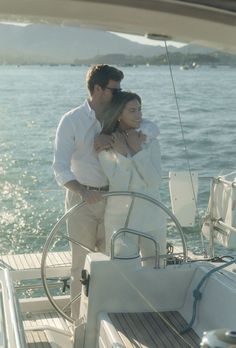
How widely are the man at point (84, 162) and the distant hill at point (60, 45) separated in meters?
0.75

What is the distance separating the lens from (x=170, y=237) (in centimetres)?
228

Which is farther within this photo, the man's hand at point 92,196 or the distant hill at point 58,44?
the man's hand at point 92,196

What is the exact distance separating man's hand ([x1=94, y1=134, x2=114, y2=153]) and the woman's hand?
76mm

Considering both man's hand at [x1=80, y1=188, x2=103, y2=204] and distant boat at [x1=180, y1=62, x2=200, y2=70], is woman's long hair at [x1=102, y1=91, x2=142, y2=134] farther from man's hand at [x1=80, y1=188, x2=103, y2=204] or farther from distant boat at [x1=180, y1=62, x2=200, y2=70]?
distant boat at [x1=180, y1=62, x2=200, y2=70]

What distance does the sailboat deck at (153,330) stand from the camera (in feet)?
6.50

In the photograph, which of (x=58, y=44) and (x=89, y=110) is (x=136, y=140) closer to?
(x=89, y=110)

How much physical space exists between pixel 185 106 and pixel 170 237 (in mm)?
667

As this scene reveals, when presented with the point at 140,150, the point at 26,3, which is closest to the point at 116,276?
the point at 140,150

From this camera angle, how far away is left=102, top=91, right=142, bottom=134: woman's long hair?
7.20 feet

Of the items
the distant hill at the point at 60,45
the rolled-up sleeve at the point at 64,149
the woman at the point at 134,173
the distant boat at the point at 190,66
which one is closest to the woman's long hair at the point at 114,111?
the woman at the point at 134,173

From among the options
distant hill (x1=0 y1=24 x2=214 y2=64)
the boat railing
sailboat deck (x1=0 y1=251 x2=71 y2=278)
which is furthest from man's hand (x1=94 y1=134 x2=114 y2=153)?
sailboat deck (x1=0 y1=251 x2=71 y2=278)

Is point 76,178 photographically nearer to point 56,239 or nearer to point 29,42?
point 56,239

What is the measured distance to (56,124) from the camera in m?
2.36

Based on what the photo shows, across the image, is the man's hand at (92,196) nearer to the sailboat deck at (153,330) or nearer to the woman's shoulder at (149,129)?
the woman's shoulder at (149,129)
